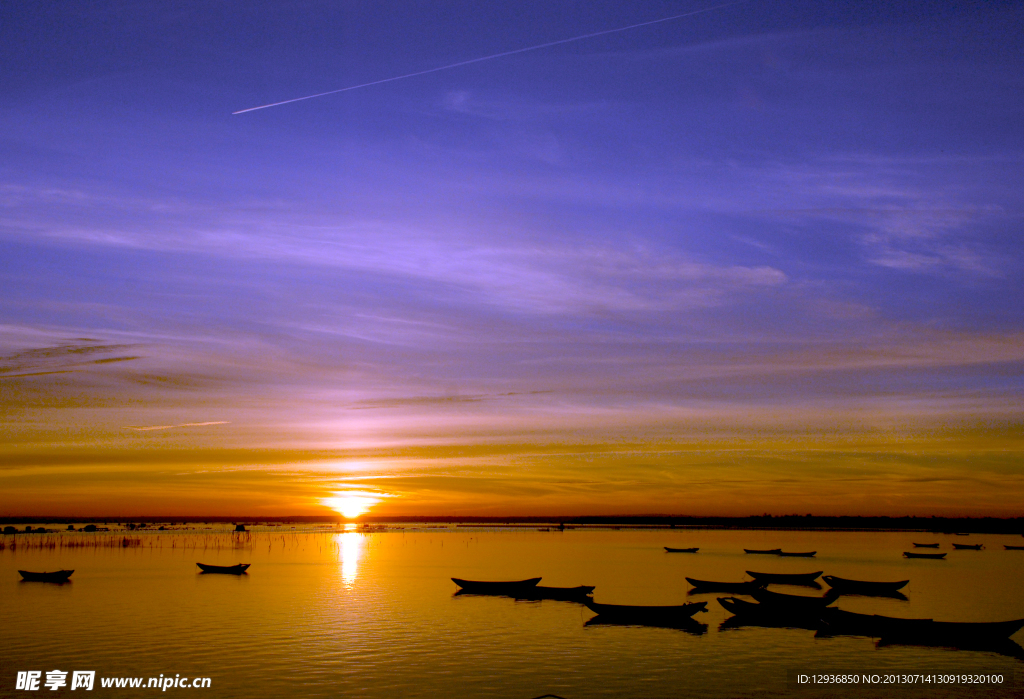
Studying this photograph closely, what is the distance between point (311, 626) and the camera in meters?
35.6

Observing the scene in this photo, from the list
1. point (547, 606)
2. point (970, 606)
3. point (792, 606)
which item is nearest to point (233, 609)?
point (547, 606)

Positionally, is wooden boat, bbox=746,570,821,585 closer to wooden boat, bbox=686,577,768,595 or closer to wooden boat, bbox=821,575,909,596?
wooden boat, bbox=821,575,909,596

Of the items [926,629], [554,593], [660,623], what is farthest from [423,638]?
[926,629]

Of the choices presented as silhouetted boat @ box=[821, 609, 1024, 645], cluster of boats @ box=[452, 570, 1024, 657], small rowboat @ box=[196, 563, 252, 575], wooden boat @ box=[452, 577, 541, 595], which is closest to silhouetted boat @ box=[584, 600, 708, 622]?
cluster of boats @ box=[452, 570, 1024, 657]

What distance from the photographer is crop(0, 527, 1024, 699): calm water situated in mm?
25252

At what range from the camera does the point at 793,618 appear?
37656 mm

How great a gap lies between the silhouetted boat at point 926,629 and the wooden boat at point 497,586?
61.2 ft

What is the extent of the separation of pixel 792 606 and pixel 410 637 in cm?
1911

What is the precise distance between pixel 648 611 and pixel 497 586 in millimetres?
14282

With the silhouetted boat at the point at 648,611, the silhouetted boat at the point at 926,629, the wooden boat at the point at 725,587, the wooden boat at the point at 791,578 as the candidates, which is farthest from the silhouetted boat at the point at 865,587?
the silhouetted boat at the point at 648,611

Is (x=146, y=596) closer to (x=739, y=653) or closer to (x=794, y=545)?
(x=739, y=653)

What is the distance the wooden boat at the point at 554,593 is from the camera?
4447cm

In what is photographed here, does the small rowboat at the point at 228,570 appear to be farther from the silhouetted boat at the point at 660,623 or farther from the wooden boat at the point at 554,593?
the silhouetted boat at the point at 660,623

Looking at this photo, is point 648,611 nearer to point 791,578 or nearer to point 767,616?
point 767,616
